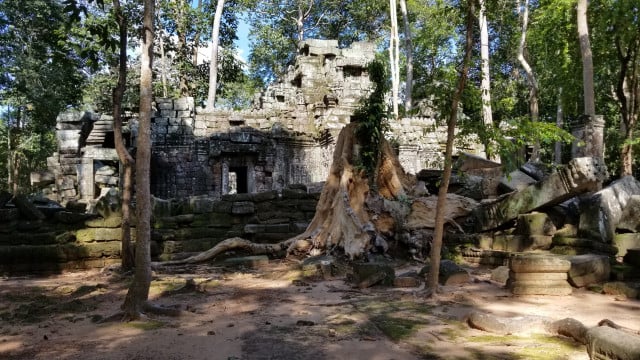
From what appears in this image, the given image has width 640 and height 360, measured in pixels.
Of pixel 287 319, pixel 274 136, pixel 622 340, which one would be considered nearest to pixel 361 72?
pixel 274 136

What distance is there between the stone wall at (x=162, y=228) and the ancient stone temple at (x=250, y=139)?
180 inches

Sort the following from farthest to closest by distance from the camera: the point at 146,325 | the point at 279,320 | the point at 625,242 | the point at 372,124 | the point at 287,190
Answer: the point at 287,190 → the point at 372,124 → the point at 625,242 → the point at 279,320 → the point at 146,325

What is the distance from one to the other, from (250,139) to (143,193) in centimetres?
1188

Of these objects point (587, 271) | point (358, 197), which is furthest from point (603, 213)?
point (358, 197)

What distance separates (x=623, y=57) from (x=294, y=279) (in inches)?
529

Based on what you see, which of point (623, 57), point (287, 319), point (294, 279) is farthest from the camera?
point (623, 57)

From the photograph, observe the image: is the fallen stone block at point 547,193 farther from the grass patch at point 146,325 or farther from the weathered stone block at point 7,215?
the weathered stone block at point 7,215

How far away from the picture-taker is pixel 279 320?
5.18 metres

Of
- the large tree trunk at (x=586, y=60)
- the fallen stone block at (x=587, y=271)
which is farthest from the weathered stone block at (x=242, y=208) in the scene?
the large tree trunk at (x=586, y=60)

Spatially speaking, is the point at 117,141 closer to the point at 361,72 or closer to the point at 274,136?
the point at 274,136

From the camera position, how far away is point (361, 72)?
2056 cm

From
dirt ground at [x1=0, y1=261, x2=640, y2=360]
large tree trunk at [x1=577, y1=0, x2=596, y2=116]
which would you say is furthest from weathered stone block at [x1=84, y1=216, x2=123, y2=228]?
large tree trunk at [x1=577, y1=0, x2=596, y2=116]

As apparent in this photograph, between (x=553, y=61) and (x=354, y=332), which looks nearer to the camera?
(x=354, y=332)

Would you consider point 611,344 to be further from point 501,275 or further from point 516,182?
point 516,182
